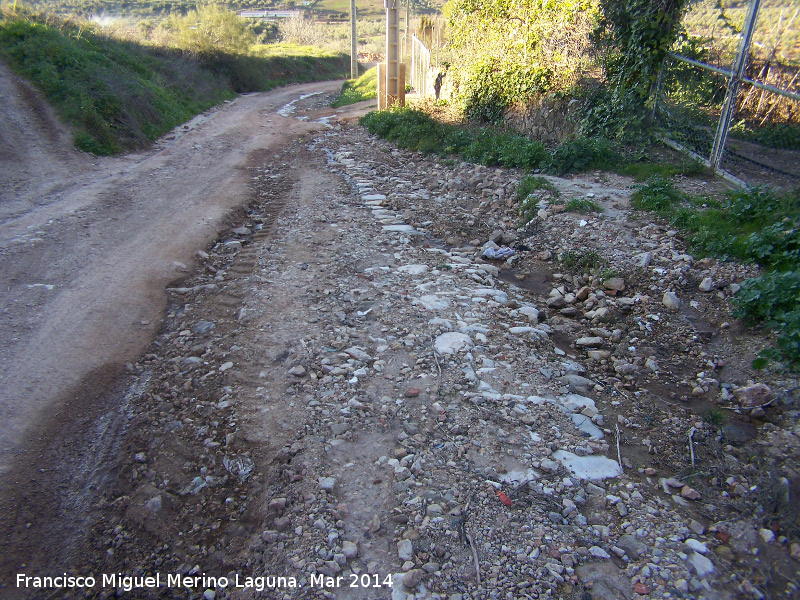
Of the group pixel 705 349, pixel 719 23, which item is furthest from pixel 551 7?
pixel 705 349

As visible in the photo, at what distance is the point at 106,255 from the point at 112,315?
4.68 ft

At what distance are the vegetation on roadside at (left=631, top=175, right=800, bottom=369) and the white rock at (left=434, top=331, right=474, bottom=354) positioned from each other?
1940mm

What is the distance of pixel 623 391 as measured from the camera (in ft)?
11.8

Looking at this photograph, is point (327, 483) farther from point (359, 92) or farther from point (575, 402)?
point (359, 92)

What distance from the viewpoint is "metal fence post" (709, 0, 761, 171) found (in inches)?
233

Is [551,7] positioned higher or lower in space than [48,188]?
higher

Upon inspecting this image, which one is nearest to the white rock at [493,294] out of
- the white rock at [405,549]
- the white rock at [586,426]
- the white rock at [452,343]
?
the white rock at [452,343]

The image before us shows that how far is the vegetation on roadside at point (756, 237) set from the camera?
3543mm

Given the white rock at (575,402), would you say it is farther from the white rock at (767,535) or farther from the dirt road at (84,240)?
the dirt road at (84,240)

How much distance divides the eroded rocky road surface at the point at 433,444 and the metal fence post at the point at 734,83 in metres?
2.15

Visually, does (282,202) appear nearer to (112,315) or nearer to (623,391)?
(112,315)

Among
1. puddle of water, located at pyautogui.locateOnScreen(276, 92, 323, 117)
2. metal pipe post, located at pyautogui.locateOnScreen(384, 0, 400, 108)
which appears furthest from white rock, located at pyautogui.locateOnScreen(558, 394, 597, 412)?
puddle of water, located at pyautogui.locateOnScreen(276, 92, 323, 117)

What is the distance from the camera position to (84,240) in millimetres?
5848

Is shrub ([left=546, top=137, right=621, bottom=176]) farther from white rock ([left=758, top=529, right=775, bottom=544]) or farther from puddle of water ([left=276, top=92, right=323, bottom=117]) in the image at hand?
puddle of water ([left=276, top=92, right=323, bottom=117])
